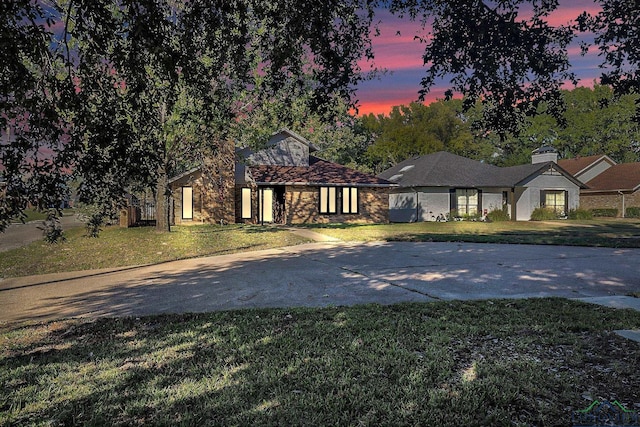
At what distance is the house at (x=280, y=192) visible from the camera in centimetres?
2808

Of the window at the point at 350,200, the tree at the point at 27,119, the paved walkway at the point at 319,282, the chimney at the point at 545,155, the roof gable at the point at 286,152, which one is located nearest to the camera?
the tree at the point at 27,119

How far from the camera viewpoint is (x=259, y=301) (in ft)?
25.5

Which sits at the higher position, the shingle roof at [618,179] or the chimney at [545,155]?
the chimney at [545,155]

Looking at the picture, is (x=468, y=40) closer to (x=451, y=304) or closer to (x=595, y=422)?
(x=451, y=304)

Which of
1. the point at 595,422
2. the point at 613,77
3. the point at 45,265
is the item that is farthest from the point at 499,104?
the point at 45,265

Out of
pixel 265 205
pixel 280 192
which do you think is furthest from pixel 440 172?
pixel 265 205

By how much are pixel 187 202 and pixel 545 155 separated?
1290 inches

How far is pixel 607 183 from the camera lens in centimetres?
4291

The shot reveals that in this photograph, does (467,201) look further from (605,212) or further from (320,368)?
(320,368)

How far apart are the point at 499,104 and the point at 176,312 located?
6050mm

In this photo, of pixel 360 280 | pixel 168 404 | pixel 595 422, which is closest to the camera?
pixel 595 422

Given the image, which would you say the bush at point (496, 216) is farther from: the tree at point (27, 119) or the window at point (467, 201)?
the tree at point (27, 119)

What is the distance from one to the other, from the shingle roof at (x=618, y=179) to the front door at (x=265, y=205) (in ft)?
102

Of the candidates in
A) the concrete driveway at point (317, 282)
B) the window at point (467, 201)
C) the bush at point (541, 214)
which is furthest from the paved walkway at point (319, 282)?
the bush at point (541, 214)
